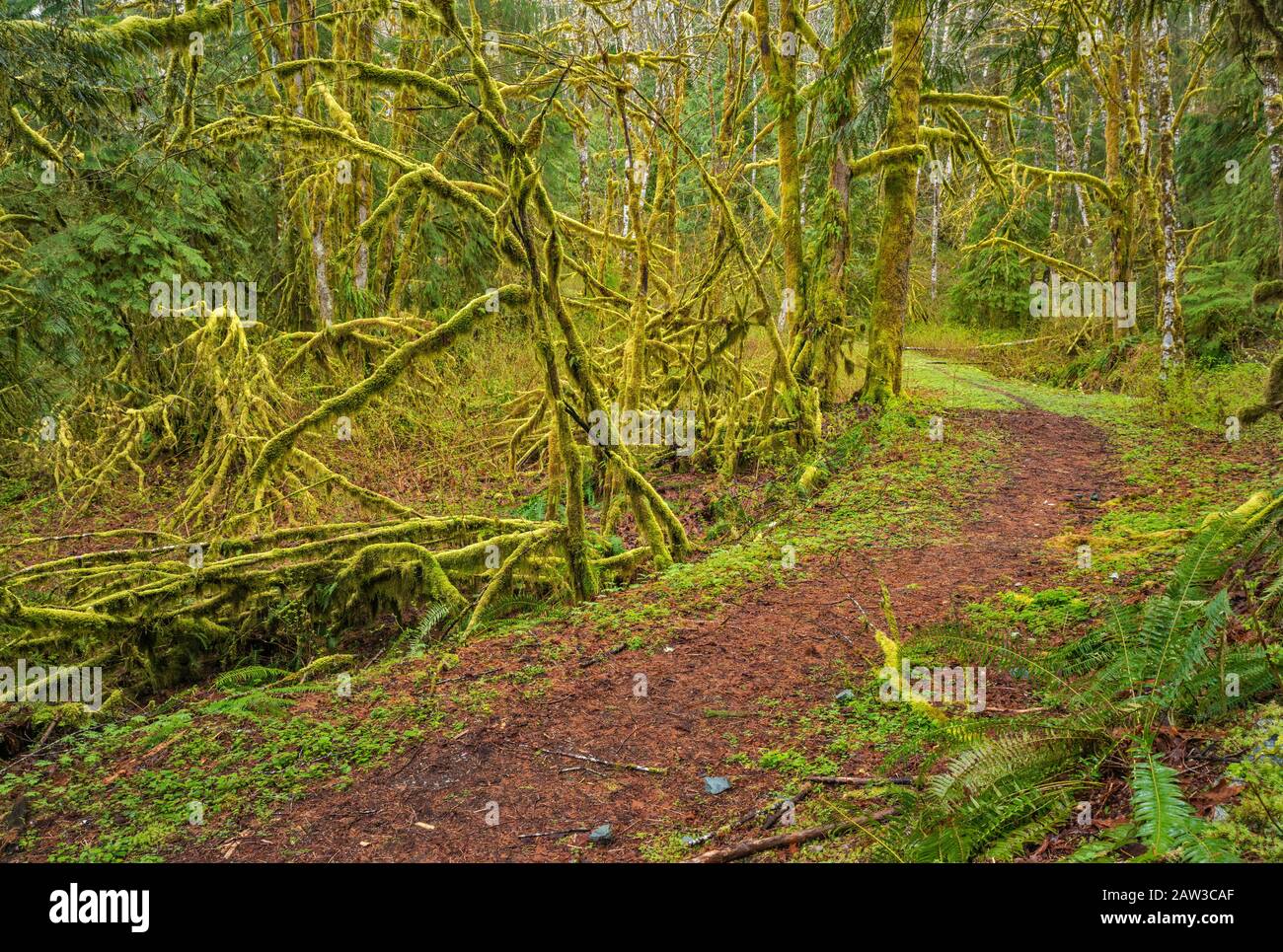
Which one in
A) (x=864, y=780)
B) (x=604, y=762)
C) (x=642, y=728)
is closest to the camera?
(x=864, y=780)

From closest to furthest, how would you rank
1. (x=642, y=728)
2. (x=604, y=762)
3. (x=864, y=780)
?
(x=864, y=780) < (x=604, y=762) < (x=642, y=728)

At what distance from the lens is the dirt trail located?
10.9ft

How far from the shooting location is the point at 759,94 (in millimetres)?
10688

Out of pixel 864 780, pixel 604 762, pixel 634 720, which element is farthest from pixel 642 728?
pixel 864 780

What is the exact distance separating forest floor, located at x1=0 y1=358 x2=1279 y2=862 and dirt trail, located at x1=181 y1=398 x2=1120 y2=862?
0.01 metres

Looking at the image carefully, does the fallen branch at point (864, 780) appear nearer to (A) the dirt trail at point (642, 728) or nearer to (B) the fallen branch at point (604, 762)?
(A) the dirt trail at point (642, 728)

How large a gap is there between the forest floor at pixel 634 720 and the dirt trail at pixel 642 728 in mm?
14

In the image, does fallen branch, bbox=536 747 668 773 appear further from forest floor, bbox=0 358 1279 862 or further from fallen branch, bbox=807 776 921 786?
fallen branch, bbox=807 776 921 786

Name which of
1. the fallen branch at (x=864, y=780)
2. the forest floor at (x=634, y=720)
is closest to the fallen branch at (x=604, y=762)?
the forest floor at (x=634, y=720)

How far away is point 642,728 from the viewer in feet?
13.6

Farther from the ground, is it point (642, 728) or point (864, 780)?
point (864, 780)

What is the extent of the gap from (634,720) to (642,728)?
106mm

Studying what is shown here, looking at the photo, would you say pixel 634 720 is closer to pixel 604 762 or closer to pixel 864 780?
pixel 604 762
